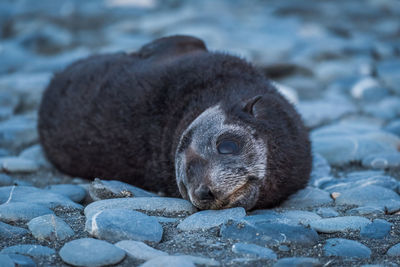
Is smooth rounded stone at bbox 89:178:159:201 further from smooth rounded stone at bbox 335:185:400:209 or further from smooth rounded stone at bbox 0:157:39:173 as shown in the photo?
smooth rounded stone at bbox 335:185:400:209

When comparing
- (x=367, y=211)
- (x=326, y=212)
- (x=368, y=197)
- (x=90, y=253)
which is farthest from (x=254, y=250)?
(x=368, y=197)

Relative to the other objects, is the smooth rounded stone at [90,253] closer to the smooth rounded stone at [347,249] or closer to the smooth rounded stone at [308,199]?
the smooth rounded stone at [347,249]

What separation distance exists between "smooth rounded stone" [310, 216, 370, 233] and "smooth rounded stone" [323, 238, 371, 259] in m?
0.23

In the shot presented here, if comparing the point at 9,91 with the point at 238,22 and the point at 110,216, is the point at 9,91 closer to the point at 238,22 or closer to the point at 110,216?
Result: the point at 110,216

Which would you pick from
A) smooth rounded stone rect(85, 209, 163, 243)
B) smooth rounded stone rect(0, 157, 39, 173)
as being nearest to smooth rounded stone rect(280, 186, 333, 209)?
smooth rounded stone rect(85, 209, 163, 243)

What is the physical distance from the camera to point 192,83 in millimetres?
4895

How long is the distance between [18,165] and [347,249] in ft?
10.9

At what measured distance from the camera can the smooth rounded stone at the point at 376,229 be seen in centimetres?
354

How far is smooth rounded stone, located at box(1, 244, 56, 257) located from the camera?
3184mm

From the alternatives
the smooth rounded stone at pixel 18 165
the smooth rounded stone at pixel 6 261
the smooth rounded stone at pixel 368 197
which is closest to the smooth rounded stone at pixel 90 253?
the smooth rounded stone at pixel 6 261

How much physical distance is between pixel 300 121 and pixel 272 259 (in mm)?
1920

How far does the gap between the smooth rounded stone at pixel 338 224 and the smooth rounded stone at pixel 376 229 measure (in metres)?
0.04

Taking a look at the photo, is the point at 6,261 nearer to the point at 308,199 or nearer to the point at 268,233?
the point at 268,233

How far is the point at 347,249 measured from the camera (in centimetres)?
326
